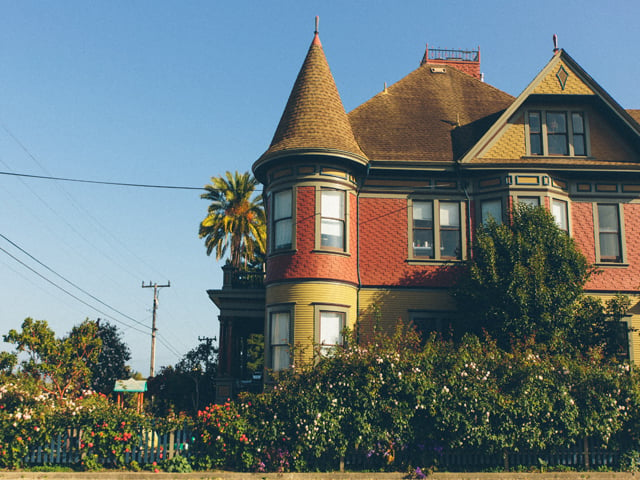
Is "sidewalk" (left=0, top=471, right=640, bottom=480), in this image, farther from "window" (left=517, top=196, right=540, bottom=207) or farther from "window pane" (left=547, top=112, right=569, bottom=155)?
"window pane" (left=547, top=112, right=569, bottom=155)

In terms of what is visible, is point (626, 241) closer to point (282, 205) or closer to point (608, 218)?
point (608, 218)

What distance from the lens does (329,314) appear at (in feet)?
65.5

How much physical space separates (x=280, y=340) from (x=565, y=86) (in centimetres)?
1298

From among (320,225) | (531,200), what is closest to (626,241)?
(531,200)

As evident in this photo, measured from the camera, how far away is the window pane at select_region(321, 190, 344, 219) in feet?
68.0

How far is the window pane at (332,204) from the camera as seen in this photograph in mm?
20719

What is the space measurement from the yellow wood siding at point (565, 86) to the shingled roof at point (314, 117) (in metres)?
6.71

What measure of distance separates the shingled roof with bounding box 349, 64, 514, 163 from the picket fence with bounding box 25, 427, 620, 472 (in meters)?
9.88

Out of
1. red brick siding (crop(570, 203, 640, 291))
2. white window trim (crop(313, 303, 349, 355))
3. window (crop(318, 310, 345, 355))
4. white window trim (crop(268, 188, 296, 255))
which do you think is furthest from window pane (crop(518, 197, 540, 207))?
white window trim (crop(268, 188, 296, 255))

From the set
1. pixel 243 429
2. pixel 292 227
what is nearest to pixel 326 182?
pixel 292 227

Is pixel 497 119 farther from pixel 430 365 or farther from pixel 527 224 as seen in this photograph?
pixel 430 365

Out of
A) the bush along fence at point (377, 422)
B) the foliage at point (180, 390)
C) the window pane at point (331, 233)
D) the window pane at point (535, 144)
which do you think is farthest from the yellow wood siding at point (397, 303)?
the foliage at point (180, 390)

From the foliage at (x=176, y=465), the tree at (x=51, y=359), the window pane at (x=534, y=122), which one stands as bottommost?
the foliage at (x=176, y=465)

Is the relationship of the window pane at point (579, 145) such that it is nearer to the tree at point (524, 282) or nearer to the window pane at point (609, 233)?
the window pane at point (609, 233)
